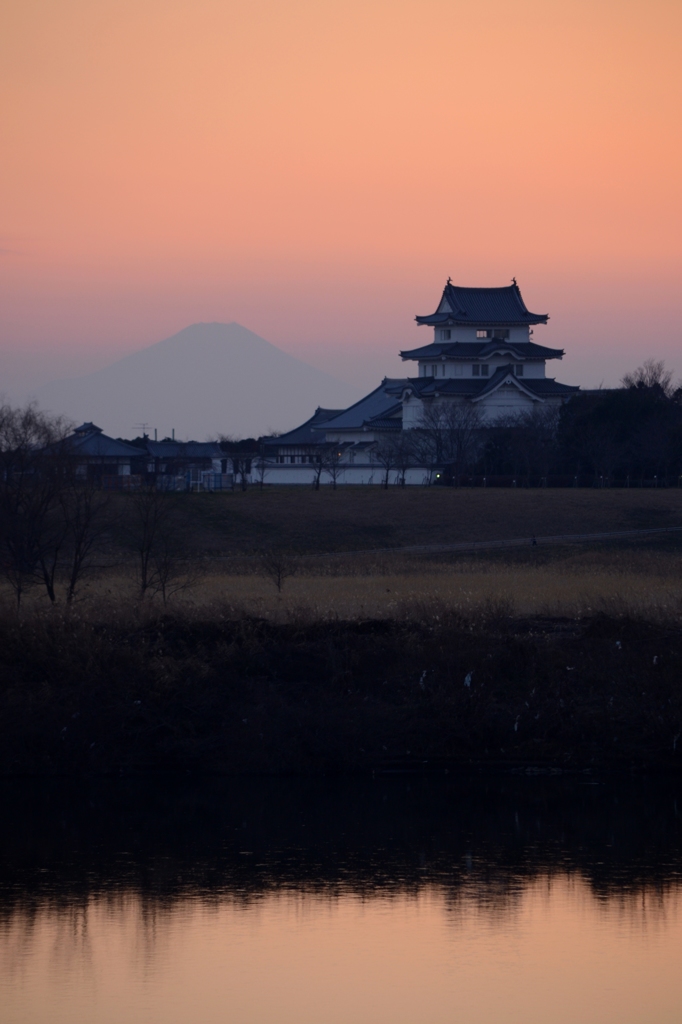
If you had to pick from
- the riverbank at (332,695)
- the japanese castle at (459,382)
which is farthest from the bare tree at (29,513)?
the japanese castle at (459,382)

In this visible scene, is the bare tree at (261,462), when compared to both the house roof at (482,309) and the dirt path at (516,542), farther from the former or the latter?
the dirt path at (516,542)

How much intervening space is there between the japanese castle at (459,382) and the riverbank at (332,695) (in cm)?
5591

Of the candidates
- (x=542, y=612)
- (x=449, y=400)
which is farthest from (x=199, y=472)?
(x=542, y=612)

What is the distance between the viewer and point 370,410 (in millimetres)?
90250

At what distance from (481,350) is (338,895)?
235 ft

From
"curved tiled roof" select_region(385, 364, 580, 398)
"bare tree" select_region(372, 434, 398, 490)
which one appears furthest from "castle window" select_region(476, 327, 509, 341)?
"bare tree" select_region(372, 434, 398, 490)

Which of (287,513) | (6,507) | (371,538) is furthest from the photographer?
(287,513)

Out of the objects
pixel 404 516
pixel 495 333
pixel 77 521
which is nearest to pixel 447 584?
pixel 77 521

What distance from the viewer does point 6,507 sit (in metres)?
28.7

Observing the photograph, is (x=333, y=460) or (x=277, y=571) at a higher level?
(x=333, y=460)

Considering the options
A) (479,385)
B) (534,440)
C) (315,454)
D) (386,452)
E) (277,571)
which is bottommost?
(277,571)

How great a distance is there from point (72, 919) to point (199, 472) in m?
75.0

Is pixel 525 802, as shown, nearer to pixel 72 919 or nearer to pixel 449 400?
pixel 72 919

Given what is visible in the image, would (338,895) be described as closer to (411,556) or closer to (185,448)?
(411,556)
